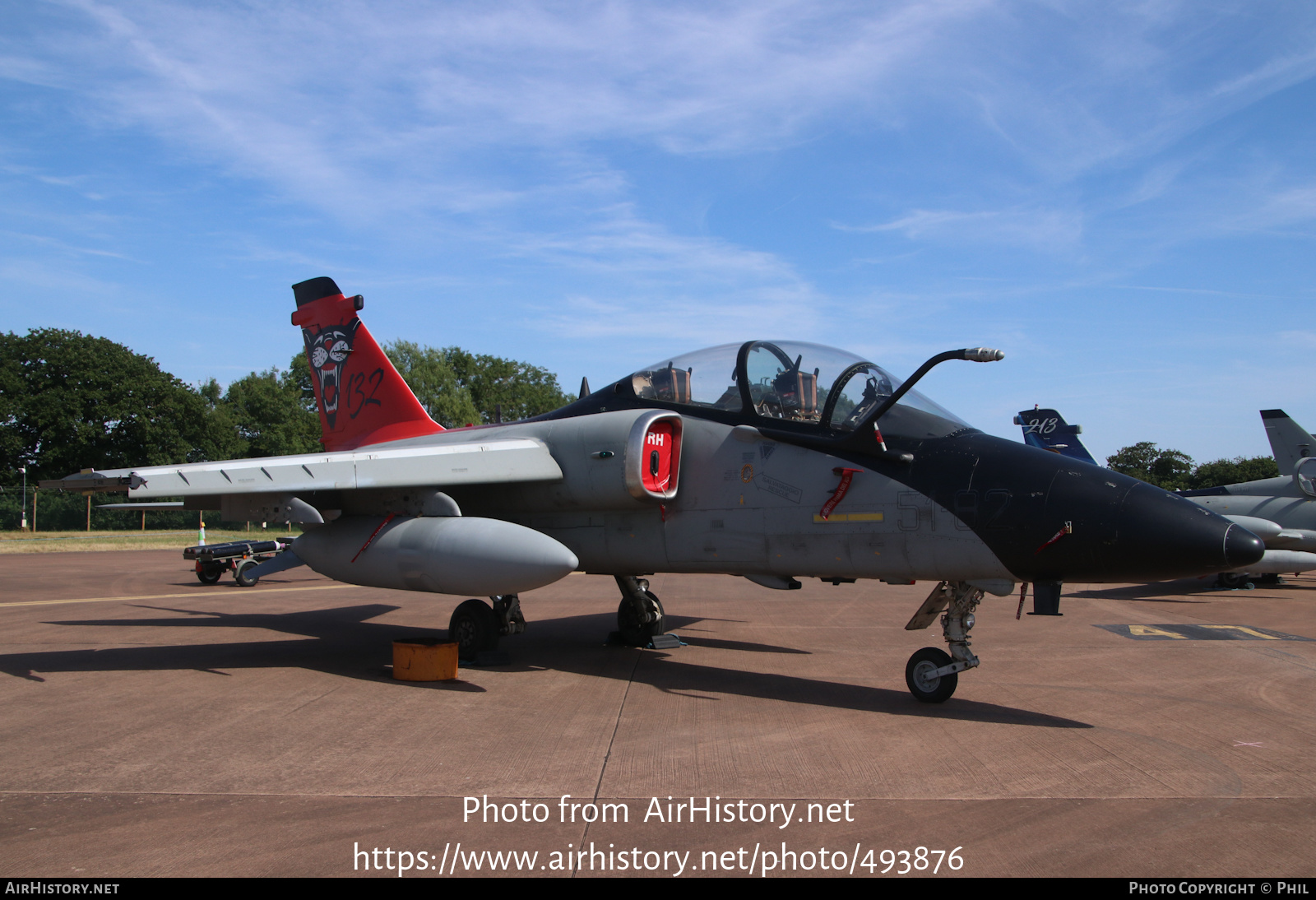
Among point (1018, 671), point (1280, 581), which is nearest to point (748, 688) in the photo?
point (1018, 671)

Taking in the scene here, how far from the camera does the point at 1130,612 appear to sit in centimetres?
1451

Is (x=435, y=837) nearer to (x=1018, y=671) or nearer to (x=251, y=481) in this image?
(x=251, y=481)

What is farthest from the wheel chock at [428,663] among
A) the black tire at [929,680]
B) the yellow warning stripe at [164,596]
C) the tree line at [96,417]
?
the tree line at [96,417]

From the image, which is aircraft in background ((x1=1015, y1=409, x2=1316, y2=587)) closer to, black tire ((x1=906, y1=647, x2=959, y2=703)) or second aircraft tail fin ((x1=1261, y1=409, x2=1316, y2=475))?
second aircraft tail fin ((x1=1261, y1=409, x2=1316, y2=475))

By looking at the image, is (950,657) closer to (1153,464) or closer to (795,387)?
(795,387)

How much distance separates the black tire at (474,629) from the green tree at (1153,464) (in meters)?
68.0

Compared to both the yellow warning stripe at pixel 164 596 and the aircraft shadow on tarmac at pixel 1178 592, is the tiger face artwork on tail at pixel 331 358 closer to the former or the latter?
the yellow warning stripe at pixel 164 596

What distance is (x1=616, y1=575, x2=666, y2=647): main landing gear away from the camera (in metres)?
10.6

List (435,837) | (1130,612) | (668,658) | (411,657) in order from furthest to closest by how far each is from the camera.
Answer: (1130,612) < (668,658) < (411,657) < (435,837)

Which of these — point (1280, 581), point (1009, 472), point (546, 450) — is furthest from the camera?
point (1280, 581)

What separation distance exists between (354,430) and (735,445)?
699 centimetres

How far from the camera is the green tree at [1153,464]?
67312mm

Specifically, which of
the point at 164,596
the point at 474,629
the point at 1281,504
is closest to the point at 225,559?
the point at 164,596

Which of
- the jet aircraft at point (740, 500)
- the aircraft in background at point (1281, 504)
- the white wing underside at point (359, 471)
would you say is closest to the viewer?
the jet aircraft at point (740, 500)
